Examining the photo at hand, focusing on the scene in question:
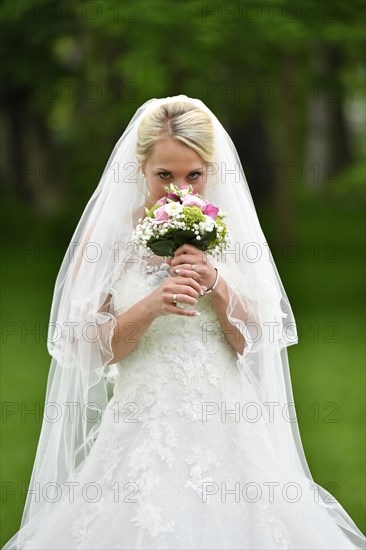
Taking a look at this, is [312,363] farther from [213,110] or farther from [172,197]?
[172,197]

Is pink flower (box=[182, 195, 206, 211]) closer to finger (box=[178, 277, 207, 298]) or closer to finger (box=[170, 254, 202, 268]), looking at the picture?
finger (box=[170, 254, 202, 268])

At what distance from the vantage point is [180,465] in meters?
5.14

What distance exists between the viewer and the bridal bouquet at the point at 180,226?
194 inches

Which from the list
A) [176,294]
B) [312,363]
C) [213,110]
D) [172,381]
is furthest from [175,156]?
[213,110]

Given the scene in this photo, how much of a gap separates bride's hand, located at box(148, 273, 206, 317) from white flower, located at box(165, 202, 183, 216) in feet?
1.09

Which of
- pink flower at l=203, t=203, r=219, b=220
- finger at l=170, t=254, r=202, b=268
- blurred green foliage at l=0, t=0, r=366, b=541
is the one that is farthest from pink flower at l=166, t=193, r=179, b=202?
blurred green foliage at l=0, t=0, r=366, b=541

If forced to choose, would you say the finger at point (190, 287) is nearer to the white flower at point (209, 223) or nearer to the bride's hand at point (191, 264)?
the bride's hand at point (191, 264)

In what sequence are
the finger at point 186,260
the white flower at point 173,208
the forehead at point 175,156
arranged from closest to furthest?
1. the white flower at point 173,208
2. the finger at point 186,260
3. the forehead at point 175,156

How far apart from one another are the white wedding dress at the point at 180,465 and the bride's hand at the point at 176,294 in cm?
23

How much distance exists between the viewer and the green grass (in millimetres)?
8977

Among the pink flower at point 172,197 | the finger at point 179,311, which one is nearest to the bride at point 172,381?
the finger at point 179,311

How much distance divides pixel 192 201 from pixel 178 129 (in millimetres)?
475

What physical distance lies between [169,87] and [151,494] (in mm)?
14706

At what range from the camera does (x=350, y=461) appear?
9.30 meters
